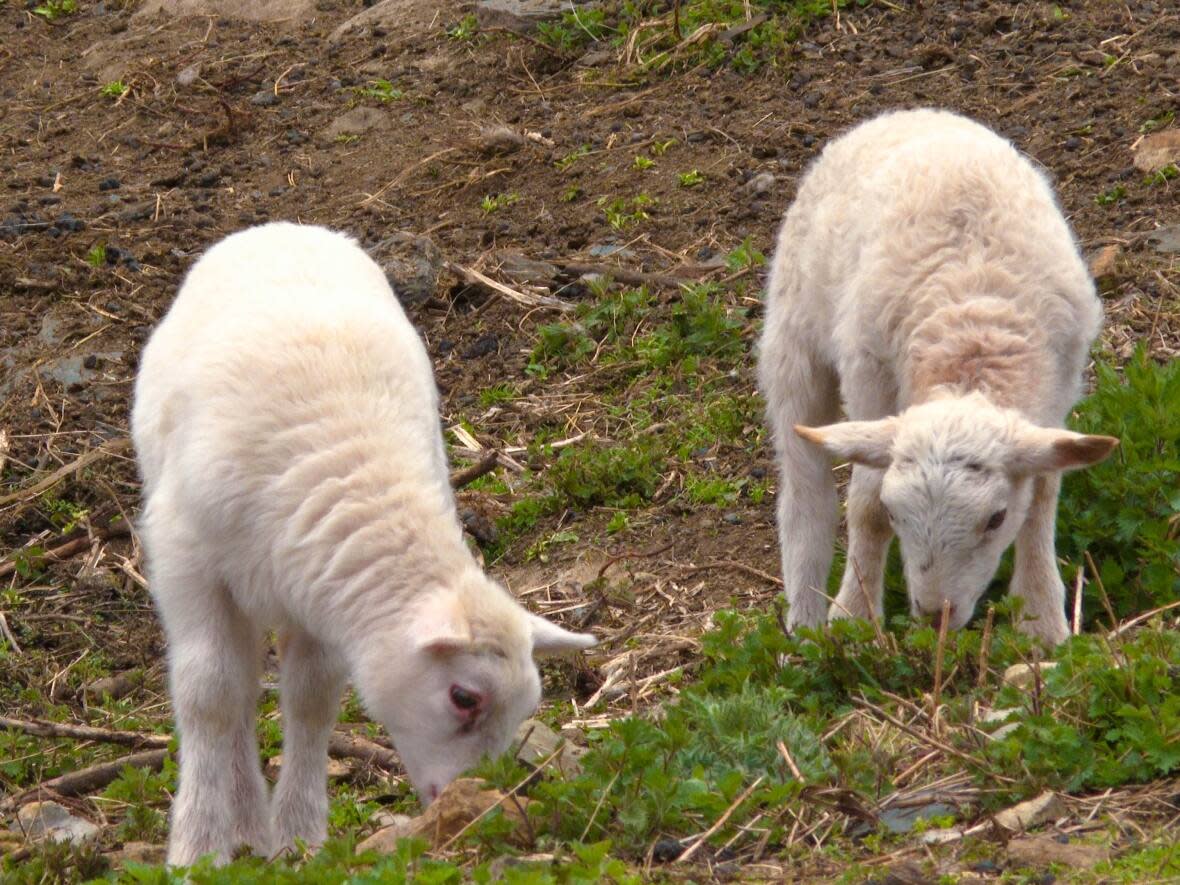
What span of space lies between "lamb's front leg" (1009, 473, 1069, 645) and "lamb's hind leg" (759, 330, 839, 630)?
3.24 ft

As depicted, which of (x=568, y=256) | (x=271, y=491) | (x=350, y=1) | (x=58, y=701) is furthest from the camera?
(x=350, y=1)

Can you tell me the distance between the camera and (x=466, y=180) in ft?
36.2

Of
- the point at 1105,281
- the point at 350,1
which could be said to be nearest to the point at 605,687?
the point at 1105,281

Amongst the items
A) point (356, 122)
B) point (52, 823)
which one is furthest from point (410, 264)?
point (52, 823)

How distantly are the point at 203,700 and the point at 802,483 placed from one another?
2.92m

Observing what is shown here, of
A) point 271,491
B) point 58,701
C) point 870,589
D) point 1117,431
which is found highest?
point 271,491

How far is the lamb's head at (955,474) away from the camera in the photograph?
18.3ft

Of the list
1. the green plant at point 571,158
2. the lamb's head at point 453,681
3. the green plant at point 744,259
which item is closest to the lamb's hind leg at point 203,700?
the lamb's head at point 453,681

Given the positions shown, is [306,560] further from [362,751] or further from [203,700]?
[362,751]

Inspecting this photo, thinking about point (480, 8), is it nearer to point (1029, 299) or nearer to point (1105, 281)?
point (1105, 281)

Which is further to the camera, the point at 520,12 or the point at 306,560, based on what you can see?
the point at 520,12

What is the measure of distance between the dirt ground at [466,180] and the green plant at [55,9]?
0.86 meters

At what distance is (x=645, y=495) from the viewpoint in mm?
8195

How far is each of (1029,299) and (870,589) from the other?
1301 millimetres
